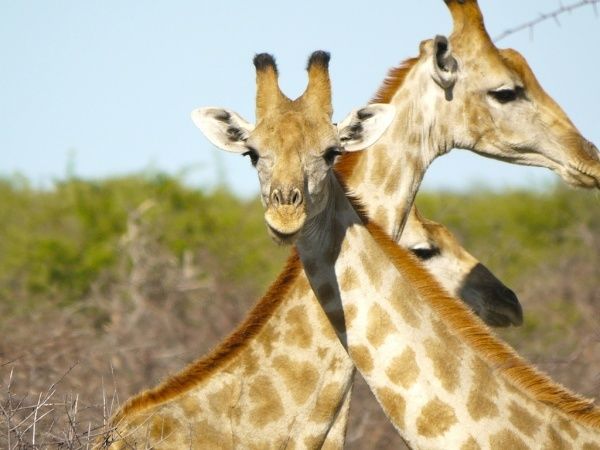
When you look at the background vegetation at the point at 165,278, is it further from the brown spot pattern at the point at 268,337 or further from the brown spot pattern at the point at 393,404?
the brown spot pattern at the point at 393,404

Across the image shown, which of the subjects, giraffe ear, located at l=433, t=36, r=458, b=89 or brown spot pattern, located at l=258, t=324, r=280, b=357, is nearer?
brown spot pattern, located at l=258, t=324, r=280, b=357

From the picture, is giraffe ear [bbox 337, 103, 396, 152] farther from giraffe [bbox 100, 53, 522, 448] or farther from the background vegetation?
the background vegetation

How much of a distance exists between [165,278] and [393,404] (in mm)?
8152

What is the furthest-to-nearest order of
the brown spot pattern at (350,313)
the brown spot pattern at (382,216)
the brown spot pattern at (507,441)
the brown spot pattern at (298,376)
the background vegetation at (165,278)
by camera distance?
the background vegetation at (165,278) → the brown spot pattern at (382,216) → the brown spot pattern at (298,376) → the brown spot pattern at (350,313) → the brown spot pattern at (507,441)

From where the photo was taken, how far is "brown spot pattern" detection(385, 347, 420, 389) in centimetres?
582

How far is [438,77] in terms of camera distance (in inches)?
334

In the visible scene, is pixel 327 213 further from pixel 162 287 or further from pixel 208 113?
pixel 162 287

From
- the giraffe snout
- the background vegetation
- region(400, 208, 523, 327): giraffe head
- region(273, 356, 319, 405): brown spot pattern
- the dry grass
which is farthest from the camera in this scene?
the background vegetation

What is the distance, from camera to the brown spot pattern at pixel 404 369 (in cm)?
582

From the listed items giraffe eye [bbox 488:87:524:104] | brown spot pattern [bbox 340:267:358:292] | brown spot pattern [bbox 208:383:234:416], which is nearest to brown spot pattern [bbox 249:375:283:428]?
brown spot pattern [bbox 208:383:234:416]

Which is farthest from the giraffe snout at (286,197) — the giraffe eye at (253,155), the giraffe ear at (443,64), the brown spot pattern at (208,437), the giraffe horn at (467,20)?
the giraffe horn at (467,20)

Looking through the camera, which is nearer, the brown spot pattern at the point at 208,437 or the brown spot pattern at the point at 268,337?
the brown spot pattern at the point at 208,437

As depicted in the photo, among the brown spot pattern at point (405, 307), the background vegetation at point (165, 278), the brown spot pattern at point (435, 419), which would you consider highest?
the brown spot pattern at point (405, 307)

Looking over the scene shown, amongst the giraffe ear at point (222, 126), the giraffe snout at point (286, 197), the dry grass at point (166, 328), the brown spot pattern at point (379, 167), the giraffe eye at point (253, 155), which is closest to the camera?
the giraffe snout at point (286, 197)
